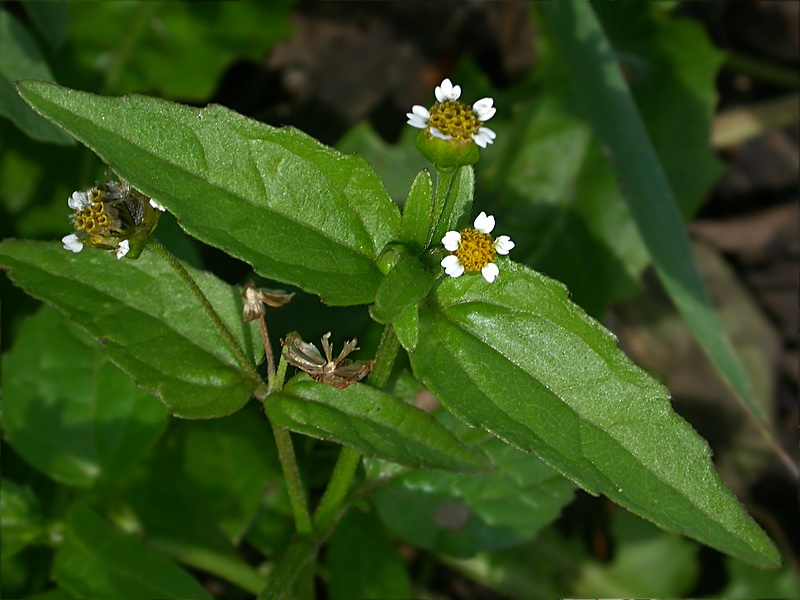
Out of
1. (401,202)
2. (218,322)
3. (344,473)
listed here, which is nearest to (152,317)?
(218,322)

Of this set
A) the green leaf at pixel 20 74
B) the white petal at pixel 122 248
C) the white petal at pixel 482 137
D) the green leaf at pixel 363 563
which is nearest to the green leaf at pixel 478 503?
the green leaf at pixel 363 563

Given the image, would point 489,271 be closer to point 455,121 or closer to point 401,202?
point 455,121

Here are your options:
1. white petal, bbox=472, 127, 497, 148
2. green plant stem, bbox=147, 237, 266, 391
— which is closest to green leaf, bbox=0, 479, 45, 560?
green plant stem, bbox=147, 237, 266, 391

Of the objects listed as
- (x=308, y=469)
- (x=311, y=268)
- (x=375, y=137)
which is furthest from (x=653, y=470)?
(x=375, y=137)

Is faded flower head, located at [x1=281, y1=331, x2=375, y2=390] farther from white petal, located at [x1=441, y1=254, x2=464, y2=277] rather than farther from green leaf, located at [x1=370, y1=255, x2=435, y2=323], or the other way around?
white petal, located at [x1=441, y1=254, x2=464, y2=277]

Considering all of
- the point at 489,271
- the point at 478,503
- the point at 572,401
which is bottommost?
the point at 478,503
